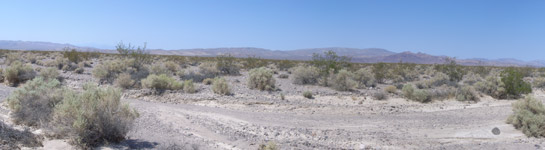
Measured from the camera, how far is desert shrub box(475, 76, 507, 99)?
58.3ft

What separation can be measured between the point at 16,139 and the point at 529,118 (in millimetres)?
13163

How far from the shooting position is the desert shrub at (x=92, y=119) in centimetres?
627

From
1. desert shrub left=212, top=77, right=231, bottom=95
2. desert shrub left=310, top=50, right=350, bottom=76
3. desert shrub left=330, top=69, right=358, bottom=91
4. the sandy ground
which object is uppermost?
desert shrub left=310, top=50, right=350, bottom=76

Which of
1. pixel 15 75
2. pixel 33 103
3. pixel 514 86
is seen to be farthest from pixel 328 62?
pixel 33 103

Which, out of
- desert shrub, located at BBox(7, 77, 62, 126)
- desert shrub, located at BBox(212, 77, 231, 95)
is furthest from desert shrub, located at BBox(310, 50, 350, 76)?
desert shrub, located at BBox(7, 77, 62, 126)

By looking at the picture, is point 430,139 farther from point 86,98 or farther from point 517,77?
point 517,77

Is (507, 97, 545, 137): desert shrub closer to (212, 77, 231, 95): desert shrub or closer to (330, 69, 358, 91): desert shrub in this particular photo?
(330, 69, 358, 91): desert shrub

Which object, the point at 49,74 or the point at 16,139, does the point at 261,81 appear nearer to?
the point at 49,74

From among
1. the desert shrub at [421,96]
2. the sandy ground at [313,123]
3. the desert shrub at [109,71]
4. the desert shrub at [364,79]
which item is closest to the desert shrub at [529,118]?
the sandy ground at [313,123]

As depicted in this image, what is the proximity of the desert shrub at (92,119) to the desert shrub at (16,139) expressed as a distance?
0.41 metres

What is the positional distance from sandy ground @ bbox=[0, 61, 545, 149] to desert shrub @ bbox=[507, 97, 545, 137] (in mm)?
268

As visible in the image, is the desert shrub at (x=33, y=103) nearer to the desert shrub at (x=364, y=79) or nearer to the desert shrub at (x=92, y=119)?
the desert shrub at (x=92, y=119)

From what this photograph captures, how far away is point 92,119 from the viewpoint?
21.1 ft

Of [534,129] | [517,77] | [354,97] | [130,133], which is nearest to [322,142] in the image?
[130,133]
